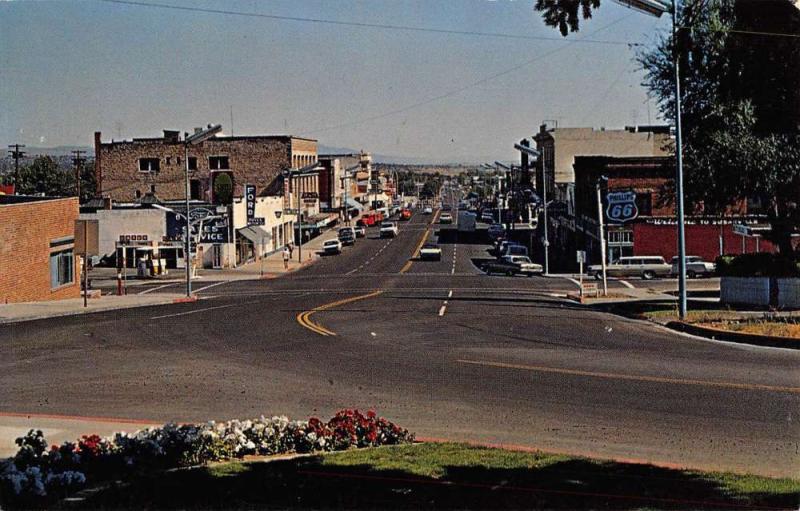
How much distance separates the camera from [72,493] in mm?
10133

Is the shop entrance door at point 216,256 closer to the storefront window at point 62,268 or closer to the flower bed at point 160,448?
the storefront window at point 62,268

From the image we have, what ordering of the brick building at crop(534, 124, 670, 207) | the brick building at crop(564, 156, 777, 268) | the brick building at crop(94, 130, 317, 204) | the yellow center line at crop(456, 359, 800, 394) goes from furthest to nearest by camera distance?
the brick building at crop(534, 124, 670, 207) < the brick building at crop(94, 130, 317, 204) < the brick building at crop(564, 156, 777, 268) < the yellow center line at crop(456, 359, 800, 394)

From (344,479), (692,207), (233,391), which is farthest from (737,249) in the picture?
(344,479)

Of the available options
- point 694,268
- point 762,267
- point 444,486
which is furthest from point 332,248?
point 444,486

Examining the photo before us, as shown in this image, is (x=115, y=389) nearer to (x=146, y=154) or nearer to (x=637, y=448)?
(x=637, y=448)

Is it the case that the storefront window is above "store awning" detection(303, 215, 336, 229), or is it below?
below

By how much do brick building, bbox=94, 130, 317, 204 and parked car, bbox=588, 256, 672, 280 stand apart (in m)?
49.8

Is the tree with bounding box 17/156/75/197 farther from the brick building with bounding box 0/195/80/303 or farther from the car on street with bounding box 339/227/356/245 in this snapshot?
the brick building with bounding box 0/195/80/303

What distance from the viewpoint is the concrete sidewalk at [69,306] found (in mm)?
31677

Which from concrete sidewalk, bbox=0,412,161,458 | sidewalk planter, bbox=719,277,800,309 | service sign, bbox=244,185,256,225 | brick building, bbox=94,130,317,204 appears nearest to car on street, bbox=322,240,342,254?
service sign, bbox=244,185,256,225

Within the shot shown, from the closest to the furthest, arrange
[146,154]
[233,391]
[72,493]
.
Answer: [72,493] < [233,391] < [146,154]

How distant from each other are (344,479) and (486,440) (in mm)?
3471

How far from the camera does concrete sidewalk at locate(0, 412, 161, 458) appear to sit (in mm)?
13519

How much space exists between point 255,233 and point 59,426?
66123 mm
